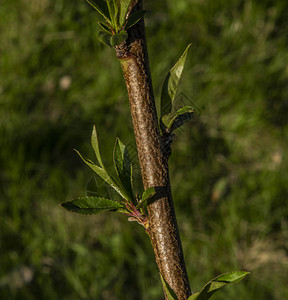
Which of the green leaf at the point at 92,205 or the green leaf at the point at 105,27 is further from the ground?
the green leaf at the point at 105,27

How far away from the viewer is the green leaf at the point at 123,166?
71cm

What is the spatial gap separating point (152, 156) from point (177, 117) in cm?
11

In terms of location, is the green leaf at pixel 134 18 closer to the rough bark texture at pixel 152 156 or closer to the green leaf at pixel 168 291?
the rough bark texture at pixel 152 156

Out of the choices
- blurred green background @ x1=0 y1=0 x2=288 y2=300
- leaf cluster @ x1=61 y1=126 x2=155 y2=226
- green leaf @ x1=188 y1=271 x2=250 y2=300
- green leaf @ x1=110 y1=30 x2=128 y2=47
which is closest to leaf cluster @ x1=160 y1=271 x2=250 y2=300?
green leaf @ x1=188 y1=271 x2=250 y2=300

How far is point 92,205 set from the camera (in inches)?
27.0

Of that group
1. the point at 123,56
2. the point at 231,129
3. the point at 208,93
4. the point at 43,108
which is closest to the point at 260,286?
the point at 231,129

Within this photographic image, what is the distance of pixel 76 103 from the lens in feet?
9.44

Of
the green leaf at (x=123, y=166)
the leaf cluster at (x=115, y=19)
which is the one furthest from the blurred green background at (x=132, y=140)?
the leaf cluster at (x=115, y=19)

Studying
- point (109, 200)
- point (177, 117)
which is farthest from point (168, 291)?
point (177, 117)

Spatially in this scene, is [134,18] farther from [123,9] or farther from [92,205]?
[92,205]

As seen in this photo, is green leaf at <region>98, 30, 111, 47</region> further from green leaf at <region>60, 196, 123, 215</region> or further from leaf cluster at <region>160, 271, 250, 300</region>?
leaf cluster at <region>160, 271, 250, 300</region>

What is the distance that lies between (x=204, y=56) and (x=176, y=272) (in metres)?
2.55

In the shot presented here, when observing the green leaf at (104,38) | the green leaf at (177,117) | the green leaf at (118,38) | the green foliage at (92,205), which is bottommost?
the green foliage at (92,205)

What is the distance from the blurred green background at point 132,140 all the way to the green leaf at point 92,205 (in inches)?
71.6
